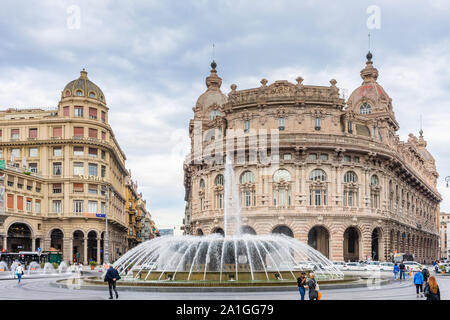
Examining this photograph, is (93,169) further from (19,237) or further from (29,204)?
(19,237)

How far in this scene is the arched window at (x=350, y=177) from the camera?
6253 cm

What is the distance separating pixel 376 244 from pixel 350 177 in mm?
10033

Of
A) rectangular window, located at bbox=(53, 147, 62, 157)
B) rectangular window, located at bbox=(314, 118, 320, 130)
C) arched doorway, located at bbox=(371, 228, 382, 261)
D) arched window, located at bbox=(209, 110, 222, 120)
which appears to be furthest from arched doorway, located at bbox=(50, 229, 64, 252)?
arched doorway, located at bbox=(371, 228, 382, 261)

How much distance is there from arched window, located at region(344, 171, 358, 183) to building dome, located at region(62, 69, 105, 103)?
34066mm

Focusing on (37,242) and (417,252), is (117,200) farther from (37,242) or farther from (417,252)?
(417,252)

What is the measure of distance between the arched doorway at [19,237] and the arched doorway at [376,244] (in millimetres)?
40947

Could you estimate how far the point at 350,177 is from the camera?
206 ft

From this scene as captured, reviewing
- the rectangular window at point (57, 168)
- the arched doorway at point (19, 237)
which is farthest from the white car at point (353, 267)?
the arched doorway at point (19, 237)

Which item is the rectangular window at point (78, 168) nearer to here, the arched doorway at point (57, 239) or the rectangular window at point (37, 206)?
the rectangular window at point (37, 206)

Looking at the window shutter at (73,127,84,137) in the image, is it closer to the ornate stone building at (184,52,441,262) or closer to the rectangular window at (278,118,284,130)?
the ornate stone building at (184,52,441,262)

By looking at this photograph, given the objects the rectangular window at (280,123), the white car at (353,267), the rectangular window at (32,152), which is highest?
the rectangular window at (280,123)

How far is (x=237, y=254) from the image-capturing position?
93.9 ft

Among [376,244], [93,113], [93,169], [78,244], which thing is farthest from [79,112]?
[376,244]

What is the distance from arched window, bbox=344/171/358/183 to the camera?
205 feet
